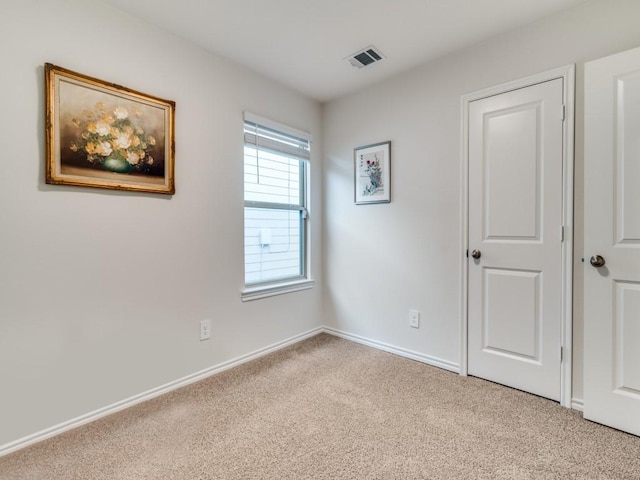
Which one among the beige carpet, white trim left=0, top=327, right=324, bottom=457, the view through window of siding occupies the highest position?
the view through window of siding

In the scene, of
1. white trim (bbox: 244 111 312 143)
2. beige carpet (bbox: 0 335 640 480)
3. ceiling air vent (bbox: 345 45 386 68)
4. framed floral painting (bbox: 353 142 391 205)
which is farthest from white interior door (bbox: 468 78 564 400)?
white trim (bbox: 244 111 312 143)

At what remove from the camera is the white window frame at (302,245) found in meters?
2.53

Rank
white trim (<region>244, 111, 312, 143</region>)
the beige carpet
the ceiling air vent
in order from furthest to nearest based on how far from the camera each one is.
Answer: white trim (<region>244, 111, 312, 143</region>), the ceiling air vent, the beige carpet

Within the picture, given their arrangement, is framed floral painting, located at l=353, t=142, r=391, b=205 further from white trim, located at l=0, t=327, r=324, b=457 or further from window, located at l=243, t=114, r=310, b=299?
white trim, located at l=0, t=327, r=324, b=457

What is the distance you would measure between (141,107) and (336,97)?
1.78 meters

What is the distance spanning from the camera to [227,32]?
2.03m

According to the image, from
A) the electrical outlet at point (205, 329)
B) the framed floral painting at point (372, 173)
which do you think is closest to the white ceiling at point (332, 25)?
the framed floral painting at point (372, 173)

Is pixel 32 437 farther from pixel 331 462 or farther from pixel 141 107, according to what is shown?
pixel 141 107

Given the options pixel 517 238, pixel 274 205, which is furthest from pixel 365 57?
pixel 517 238

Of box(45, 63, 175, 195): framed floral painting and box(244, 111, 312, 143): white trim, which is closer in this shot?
box(45, 63, 175, 195): framed floral painting

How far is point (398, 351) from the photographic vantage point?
262 centimetres

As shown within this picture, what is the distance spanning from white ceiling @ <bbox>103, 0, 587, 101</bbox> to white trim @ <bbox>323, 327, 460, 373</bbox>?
233 cm

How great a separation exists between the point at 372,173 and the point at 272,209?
3.14 feet

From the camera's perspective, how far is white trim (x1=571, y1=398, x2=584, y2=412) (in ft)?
5.81
